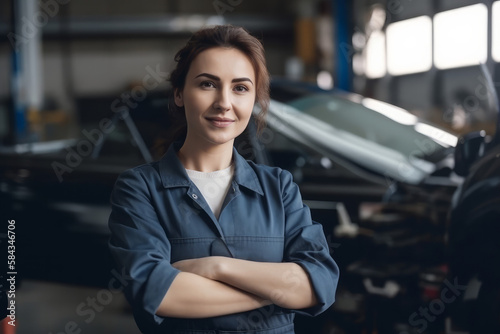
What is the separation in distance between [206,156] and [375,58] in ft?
21.4

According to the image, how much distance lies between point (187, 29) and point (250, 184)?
28.9 ft

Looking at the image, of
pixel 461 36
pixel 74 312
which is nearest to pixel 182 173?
pixel 74 312

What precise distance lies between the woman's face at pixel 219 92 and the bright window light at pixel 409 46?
18.2ft

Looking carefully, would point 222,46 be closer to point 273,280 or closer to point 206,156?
point 206,156

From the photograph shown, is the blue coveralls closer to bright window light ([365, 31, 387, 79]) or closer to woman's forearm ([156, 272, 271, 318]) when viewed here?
woman's forearm ([156, 272, 271, 318])

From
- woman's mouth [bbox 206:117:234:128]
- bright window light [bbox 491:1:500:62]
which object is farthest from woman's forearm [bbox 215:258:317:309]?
bright window light [bbox 491:1:500:62]

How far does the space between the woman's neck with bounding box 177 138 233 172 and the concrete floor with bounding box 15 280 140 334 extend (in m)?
0.86

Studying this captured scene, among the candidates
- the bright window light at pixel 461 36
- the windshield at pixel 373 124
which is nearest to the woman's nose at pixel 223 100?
the windshield at pixel 373 124

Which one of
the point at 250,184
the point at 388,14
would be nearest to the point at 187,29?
the point at 388,14

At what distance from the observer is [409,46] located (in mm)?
6480

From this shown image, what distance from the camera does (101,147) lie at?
2207mm

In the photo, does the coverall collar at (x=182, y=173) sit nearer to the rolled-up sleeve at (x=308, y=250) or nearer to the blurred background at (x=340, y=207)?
the rolled-up sleeve at (x=308, y=250)

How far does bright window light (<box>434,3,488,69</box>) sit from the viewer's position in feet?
16.0

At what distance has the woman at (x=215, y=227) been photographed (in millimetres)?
878
